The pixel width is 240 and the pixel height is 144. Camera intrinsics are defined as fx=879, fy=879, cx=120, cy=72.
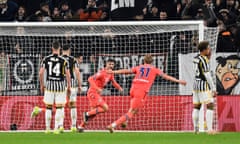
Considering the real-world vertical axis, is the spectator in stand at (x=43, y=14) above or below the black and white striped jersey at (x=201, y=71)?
above

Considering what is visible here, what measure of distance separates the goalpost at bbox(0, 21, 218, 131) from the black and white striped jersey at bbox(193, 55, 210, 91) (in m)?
3.05

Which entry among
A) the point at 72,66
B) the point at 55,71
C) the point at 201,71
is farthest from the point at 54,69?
the point at 201,71

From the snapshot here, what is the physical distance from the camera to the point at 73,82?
75.8 ft

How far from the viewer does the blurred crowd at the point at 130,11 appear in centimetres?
2548

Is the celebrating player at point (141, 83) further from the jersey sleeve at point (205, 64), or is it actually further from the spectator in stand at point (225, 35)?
the spectator in stand at point (225, 35)

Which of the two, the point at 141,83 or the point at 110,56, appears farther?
the point at 110,56

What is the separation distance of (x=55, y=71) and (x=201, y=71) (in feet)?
11.7

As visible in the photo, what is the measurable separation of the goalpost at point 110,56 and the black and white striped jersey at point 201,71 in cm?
305

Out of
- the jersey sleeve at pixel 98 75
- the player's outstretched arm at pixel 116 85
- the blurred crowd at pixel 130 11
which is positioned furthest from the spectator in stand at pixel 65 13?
the player's outstretched arm at pixel 116 85

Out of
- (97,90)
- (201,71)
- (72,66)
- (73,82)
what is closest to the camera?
(201,71)

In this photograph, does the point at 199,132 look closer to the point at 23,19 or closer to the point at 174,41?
the point at 174,41

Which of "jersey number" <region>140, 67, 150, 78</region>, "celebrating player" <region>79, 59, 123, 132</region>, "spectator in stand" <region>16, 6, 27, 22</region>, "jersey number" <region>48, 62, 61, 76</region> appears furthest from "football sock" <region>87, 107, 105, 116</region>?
"spectator in stand" <region>16, 6, 27, 22</region>

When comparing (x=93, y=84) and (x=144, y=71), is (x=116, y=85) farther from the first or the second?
(x=144, y=71)

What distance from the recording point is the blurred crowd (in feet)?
83.6
